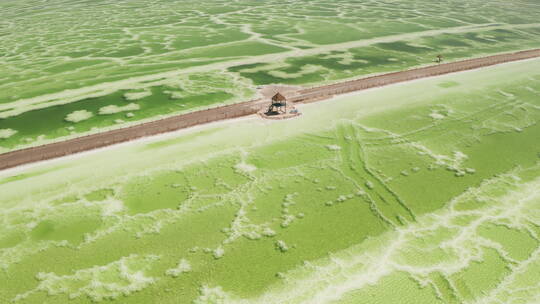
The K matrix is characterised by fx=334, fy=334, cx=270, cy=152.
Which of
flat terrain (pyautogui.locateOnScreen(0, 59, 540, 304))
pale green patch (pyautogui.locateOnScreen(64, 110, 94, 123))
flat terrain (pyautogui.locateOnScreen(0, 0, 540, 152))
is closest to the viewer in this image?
flat terrain (pyautogui.locateOnScreen(0, 59, 540, 304))

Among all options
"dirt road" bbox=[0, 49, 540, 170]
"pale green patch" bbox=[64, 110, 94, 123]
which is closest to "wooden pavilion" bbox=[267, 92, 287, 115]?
"dirt road" bbox=[0, 49, 540, 170]

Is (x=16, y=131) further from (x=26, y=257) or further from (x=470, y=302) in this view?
(x=470, y=302)

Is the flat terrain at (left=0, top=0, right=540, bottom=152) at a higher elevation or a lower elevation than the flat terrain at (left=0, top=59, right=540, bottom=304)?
higher

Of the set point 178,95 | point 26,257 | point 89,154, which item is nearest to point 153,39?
point 178,95

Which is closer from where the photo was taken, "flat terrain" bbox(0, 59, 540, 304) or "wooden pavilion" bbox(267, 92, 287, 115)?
"flat terrain" bbox(0, 59, 540, 304)

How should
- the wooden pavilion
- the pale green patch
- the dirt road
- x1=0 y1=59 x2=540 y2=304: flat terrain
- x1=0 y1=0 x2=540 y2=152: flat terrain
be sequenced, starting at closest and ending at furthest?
x1=0 y1=59 x2=540 y2=304: flat terrain
the dirt road
the wooden pavilion
the pale green patch
x1=0 y1=0 x2=540 y2=152: flat terrain

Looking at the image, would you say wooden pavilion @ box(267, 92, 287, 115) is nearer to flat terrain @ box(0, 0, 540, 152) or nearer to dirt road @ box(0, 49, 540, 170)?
dirt road @ box(0, 49, 540, 170)

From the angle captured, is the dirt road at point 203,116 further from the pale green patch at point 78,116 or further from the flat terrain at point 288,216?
the pale green patch at point 78,116
